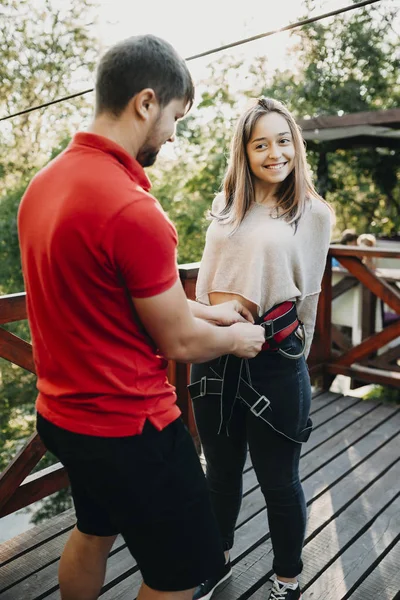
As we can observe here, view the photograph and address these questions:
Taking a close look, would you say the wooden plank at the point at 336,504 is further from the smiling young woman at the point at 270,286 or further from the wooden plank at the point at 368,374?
the wooden plank at the point at 368,374

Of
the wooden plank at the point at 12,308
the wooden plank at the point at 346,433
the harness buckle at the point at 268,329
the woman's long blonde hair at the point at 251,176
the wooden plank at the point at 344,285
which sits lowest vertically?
the wooden plank at the point at 344,285

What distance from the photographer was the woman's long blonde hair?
5.24 ft

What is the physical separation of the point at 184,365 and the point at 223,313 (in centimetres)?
140

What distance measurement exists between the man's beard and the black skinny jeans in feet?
2.16

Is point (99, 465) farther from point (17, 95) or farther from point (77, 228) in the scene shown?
point (17, 95)

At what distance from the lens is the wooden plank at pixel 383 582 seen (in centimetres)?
188

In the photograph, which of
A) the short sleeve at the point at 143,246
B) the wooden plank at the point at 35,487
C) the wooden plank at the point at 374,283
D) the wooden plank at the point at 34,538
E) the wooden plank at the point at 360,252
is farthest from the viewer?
the wooden plank at the point at 374,283

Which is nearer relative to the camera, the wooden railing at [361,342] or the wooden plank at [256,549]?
the wooden plank at [256,549]

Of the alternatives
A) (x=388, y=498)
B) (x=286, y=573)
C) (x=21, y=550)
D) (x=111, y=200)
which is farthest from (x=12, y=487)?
(x=111, y=200)

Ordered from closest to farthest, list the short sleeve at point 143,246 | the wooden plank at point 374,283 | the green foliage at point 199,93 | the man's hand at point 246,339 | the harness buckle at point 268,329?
the short sleeve at point 143,246 < the man's hand at point 246,339 < the harness buckle at point 268,329 < the wooden plank at point 374,283 < the green foliage at point 199,93

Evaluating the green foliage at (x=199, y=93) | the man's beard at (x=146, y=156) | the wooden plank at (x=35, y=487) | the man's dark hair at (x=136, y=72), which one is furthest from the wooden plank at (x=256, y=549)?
the green foliage at (x=199, y=93)

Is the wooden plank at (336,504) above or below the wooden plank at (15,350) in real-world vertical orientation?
below

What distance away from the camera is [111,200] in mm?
974

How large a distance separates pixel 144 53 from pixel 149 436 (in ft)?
2.19
